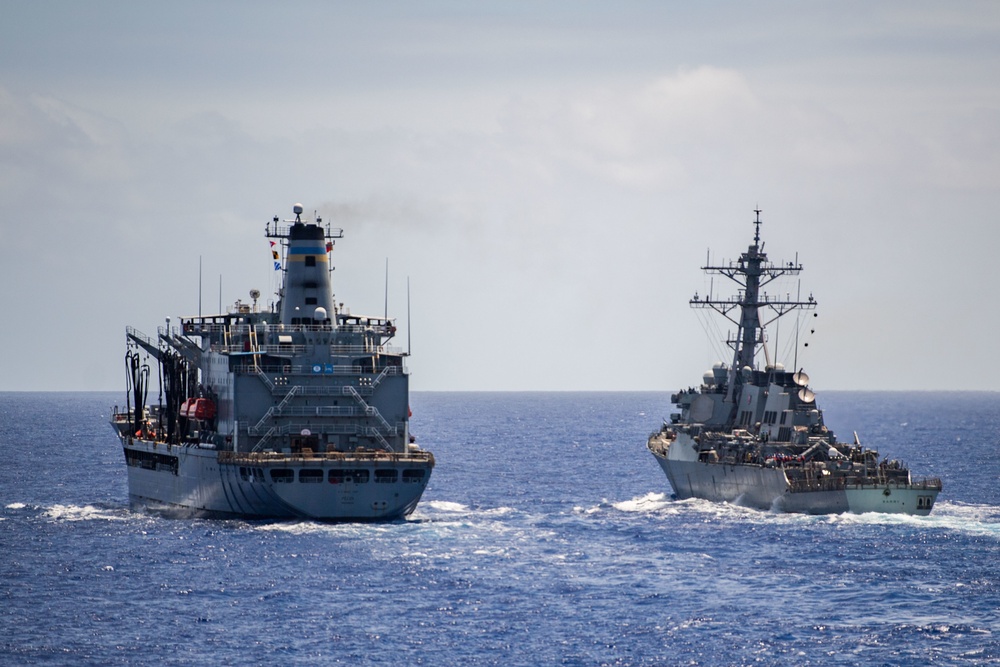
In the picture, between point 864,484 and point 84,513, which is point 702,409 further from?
point 84,513

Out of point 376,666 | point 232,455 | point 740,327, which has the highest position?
point 740,327

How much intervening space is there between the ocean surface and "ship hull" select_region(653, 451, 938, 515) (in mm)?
858

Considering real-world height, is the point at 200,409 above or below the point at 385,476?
above

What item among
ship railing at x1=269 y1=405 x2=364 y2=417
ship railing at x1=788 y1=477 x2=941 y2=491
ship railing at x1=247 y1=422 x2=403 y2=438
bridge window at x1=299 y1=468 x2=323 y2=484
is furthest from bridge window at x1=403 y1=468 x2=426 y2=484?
ship railing at x1=788 y1=477 x2=941 y2=491

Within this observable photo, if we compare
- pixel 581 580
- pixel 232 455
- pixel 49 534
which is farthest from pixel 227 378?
pixel 581 580

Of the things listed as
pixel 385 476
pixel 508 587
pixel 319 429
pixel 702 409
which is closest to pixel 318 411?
pixel 319 429

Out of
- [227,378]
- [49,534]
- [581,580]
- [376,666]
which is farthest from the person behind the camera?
[227,378]

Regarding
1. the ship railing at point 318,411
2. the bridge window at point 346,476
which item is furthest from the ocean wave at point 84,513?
the bridge window at point 346,476

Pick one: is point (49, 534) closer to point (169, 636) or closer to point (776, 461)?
point (169, 636)

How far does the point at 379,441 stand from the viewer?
234 ft

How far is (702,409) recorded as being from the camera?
89.2 meters

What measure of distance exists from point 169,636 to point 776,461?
40095 mm

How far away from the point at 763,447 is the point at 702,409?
9.32 m

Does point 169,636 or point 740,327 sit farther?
point 740,327
